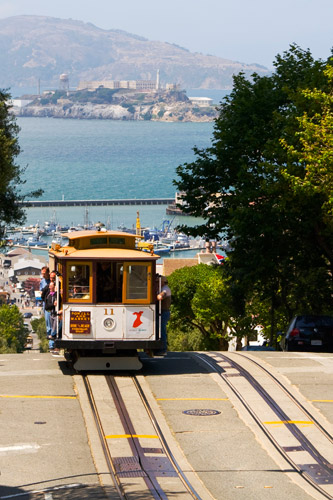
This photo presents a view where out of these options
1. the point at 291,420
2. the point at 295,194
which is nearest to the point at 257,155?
the point at 295,194

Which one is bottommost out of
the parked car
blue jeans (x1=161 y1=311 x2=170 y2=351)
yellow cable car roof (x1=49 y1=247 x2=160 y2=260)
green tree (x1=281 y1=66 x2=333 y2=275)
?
the parked car

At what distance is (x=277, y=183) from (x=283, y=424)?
590 inches

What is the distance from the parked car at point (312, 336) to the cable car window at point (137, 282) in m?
7.67

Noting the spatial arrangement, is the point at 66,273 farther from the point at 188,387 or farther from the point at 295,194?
the point at 295,194

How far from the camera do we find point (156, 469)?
12.6 meters

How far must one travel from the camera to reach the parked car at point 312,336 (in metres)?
24.2

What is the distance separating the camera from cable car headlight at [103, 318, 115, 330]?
1759cm

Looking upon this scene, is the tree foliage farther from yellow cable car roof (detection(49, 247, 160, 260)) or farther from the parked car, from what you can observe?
yellow cable car roof (detection(49, 247, 160, 260))

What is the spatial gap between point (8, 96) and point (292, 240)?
11946mm

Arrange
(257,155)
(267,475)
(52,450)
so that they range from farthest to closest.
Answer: (257,155) < (52,450) < (267,475)

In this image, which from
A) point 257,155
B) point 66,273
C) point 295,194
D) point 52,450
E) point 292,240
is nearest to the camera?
point 52,450

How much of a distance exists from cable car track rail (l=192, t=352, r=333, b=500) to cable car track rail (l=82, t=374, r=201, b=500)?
1.61 m

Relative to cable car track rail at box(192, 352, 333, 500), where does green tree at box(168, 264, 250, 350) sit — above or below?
below

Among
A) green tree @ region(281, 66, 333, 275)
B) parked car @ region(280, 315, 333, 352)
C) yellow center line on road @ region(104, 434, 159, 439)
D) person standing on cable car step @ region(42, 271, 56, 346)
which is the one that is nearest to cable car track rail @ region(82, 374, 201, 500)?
yellow center line on road @ region(104, 434, 159, 439)
